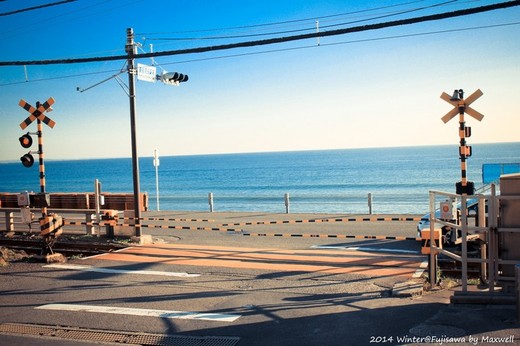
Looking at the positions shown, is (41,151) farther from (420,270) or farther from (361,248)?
(420,270)

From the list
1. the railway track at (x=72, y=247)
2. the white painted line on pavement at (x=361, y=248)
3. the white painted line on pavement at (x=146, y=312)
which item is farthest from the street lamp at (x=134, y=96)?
the white painted line on pavement at (x=146, y=312)

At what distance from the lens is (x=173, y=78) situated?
16.8 metres

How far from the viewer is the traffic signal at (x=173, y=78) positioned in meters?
16.6

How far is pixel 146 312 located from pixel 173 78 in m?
9.66

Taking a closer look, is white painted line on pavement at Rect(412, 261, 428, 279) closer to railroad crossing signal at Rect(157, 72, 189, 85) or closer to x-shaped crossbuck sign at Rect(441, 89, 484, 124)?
x-shaped crossbuck sign at Rect(441, 89, 484, 124)

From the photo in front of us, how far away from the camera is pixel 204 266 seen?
12.2m

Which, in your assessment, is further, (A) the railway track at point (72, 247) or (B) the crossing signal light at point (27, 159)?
(A) the railway track at point (72, 247)

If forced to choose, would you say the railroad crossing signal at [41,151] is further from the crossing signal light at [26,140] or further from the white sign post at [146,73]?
the white sign post at [146,73]

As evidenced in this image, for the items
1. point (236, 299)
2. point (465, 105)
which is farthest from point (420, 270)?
point (236, 299)

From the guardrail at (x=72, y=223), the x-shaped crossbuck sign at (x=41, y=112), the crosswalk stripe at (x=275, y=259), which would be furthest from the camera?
the guardrail at (x=72, y=223)

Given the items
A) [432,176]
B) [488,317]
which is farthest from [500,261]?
[432,176]

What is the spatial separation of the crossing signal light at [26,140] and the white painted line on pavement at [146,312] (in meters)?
5.89

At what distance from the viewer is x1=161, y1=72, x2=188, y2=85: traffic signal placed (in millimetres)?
16625

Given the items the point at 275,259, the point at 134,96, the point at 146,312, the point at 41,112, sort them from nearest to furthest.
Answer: the point at 146,312
the point at 275,259
the point at 41,112
the point at 134,96
